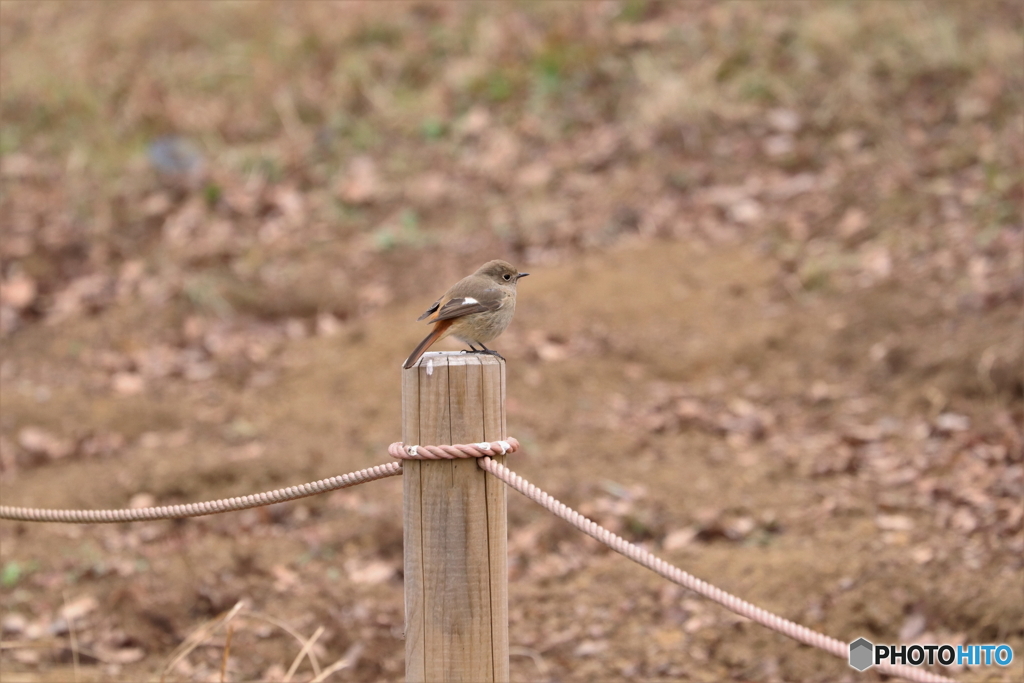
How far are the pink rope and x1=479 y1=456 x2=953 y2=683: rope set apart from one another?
1.1 inches

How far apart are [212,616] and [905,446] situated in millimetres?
3738

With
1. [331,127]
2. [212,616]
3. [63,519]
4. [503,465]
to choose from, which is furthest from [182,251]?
[503,465]

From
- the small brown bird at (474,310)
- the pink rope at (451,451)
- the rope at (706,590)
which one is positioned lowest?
the rope at (706,590)

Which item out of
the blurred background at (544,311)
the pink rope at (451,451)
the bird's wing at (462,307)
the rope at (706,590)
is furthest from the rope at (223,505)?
the blurred background at (544,311)

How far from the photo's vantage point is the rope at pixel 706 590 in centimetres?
227

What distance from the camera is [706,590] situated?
237 cm

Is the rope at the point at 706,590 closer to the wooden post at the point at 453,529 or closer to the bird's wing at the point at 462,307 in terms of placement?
the wooden post at the point at 453,529

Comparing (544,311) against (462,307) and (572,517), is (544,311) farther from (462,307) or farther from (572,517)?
(572,517)

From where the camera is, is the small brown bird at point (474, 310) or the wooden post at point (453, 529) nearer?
the wooden post at point (453, 529)

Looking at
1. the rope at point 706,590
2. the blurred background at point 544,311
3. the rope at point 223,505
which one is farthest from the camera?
the blurred background at point 544,311

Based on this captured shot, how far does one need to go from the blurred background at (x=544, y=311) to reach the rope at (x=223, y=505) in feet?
3.36

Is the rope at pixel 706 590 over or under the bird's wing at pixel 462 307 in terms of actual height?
under

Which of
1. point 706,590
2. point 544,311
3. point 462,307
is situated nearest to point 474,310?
point 462,307

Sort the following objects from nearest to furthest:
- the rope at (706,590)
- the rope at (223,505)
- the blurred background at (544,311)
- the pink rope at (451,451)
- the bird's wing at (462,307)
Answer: the rope at (706,590)
the pink rope at (451,451)
the rope at (223,505)
the bird's wing at (462,307)
the blurred background at (544,311)
